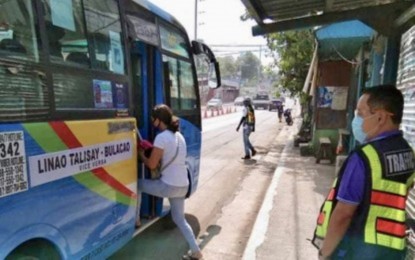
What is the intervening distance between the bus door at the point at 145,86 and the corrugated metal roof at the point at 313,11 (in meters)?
1.23

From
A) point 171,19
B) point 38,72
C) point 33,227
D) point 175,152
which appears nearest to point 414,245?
point 175,152

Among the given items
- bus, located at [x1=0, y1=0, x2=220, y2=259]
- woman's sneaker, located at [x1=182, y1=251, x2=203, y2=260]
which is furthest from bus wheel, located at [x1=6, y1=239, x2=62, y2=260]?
woman's sneaker, located at [x1=182, y1=251, x2=203, y2=260]

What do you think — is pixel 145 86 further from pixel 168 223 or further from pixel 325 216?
pixel 325 216

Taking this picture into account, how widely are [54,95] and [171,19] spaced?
269 cm

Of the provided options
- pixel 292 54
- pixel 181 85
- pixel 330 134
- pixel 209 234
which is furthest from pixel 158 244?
pixel 292 54

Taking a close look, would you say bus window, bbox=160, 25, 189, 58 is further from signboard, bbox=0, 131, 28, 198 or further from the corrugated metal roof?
signboard, bbox=0, 131, 28, 198

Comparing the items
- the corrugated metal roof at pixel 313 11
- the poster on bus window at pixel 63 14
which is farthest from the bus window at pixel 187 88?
the poster on bus window at pixel 63 14

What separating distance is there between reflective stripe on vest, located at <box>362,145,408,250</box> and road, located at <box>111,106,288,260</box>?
265cm

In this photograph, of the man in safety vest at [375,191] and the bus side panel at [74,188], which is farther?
the bus side panel at [74,188]

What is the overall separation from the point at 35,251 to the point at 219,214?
3881mm

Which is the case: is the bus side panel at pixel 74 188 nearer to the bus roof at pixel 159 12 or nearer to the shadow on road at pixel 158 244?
the shadow on road at pixel 158 244

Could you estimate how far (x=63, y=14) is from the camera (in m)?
2.75

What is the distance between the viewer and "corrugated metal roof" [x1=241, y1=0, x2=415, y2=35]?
388 cm

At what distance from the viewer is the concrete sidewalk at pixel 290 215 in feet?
14.8
